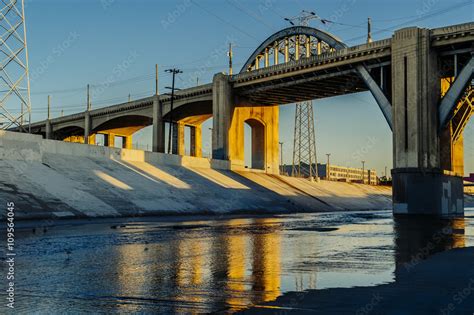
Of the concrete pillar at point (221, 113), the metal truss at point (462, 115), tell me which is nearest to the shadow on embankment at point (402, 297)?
the metal truss at point (462, 115)

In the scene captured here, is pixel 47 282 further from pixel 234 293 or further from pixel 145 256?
pixel 145 256

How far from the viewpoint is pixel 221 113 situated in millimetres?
80562

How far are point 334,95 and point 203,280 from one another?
71784mm

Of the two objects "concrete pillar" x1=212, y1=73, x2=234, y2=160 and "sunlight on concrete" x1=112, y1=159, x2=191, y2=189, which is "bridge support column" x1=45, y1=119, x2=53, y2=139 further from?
"sunlight on concrete" x1=112, y1=159, x2=191, y2=189

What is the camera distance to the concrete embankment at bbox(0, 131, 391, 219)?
40.4 meters

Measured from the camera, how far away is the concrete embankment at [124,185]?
4038cm

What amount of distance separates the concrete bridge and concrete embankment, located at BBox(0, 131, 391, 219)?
37.2 feet

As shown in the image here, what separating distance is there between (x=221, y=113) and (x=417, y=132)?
34191 millimetres

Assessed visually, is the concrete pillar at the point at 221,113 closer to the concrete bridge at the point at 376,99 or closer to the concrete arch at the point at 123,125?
the concrete bridge at the point at 376,99

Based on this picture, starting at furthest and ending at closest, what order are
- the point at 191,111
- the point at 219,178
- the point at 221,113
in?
the point at 191,111
the point at 221,113
the point at 219,178

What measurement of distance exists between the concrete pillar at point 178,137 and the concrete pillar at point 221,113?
17238 mm

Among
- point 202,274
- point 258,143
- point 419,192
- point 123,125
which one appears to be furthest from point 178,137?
point 202,274

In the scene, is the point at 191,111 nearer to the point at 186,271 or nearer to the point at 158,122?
the point at 158,122

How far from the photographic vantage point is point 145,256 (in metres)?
14.7
